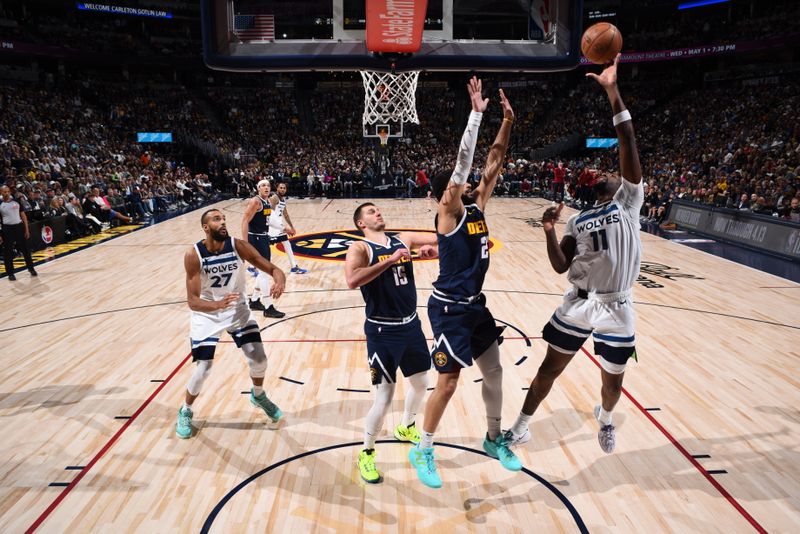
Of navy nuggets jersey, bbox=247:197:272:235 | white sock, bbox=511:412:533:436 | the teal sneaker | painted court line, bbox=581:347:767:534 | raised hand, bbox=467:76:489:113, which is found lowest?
painted court line, bbox=581:347:767:534

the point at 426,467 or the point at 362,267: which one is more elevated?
A: the point at 362,267

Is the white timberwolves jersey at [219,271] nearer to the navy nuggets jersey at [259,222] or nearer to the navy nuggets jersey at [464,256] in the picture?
the navy nuggets jersey at [464,256]

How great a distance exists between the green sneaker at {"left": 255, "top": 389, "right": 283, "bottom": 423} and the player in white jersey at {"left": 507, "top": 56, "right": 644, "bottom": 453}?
2.42 m

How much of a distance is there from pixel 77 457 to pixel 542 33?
906 centimetres

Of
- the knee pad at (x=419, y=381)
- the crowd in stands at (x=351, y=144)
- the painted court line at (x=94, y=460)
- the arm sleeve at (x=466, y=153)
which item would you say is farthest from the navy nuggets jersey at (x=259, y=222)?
the crowd in stands at (x=351, y=144)

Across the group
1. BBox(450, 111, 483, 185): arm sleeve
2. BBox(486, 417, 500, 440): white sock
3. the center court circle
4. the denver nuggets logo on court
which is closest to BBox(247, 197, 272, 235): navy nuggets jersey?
the denver nuggets logo on court

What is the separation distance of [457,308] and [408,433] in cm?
133

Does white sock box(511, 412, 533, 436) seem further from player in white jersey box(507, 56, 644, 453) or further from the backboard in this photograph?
the backboard

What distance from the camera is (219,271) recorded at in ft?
15.9

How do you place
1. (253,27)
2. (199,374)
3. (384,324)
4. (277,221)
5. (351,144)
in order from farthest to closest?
1. (351,144)
2. (277,221)
3. (253,27)
4. (199,374)
5. (384,324)

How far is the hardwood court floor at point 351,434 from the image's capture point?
3848 millimetres

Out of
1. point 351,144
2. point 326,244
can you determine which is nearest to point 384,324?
point 326,244

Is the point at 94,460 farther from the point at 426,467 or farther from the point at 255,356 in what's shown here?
the point at 426,467

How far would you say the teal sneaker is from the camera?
426cm
